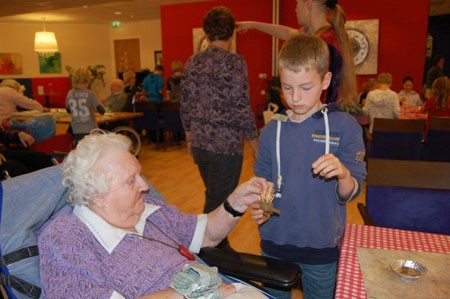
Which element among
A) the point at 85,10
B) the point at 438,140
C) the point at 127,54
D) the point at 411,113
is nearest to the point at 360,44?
the point at 411,113

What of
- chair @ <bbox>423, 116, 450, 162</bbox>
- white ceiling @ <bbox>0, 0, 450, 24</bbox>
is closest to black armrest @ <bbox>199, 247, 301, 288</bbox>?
chair @ <bbox>423, 116, 450, 162</bbox>

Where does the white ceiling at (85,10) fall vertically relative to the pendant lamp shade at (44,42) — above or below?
above

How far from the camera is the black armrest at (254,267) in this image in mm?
1398

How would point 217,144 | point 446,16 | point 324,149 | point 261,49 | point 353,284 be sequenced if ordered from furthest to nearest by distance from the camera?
point 446,16, point 261,49, point 217,144, point 324,149, point 353,284

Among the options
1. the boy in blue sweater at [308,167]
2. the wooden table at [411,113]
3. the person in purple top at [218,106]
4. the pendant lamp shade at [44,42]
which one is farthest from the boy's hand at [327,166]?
the pendant lamp shade at [44,42]

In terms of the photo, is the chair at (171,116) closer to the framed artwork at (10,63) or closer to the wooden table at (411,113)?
the wooden table at (411,113)

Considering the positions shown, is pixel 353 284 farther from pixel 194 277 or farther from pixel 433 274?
pixel 194 277

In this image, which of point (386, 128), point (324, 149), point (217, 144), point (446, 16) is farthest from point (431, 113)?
point (446, 16)

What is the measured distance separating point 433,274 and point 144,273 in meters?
0.91

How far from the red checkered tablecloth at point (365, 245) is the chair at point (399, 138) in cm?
267

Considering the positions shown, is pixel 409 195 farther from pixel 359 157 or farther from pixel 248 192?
pixel 248 192

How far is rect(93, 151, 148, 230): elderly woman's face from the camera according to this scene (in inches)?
53.7

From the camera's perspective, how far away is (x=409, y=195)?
192 centimetres

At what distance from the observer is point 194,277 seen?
1.21 meters
